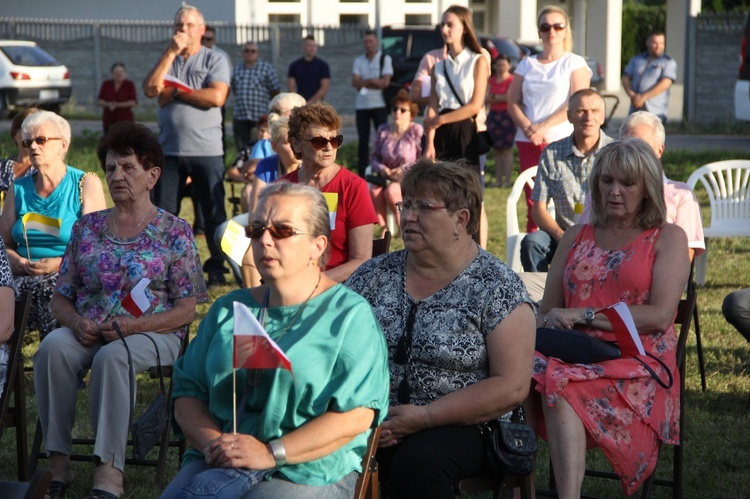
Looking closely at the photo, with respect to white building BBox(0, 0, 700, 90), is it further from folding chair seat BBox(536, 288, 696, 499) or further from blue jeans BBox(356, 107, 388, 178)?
folding chair seat BBox(536, 288, 696, 499)

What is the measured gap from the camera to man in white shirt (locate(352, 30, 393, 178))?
560 inches

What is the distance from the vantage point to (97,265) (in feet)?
14.8

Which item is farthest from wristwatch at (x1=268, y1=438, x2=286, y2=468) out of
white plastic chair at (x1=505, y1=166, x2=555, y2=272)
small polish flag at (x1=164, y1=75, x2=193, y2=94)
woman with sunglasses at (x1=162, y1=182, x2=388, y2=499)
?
small polish flag at (x1=164, y1=75, x2=193, y2=94)

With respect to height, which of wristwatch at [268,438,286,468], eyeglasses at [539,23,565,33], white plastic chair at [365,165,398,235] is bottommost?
white plastic chair at [365,165,398,235]

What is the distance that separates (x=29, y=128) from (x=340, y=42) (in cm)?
2172

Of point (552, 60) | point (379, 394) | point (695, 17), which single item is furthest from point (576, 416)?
point (695, 17)

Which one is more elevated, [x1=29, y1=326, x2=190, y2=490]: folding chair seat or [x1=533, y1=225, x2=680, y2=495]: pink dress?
[x1=533, y1=225, x2=680, y2=495]: pink dress

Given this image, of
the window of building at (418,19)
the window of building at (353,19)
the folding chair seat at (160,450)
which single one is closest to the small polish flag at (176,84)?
the folding chair seat at (160,450)

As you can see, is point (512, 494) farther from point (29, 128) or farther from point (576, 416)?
point (29, 128)

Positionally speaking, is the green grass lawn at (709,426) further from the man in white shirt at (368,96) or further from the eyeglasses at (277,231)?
the man in white shirt at (368,96)

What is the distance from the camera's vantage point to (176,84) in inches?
310

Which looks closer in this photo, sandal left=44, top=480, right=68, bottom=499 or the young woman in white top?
sandal left=44, top=480, right=68, bottom=499

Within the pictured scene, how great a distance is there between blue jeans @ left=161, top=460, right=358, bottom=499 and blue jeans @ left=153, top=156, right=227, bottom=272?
197 inches

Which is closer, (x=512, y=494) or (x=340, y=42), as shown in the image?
(x=512, y=494)
